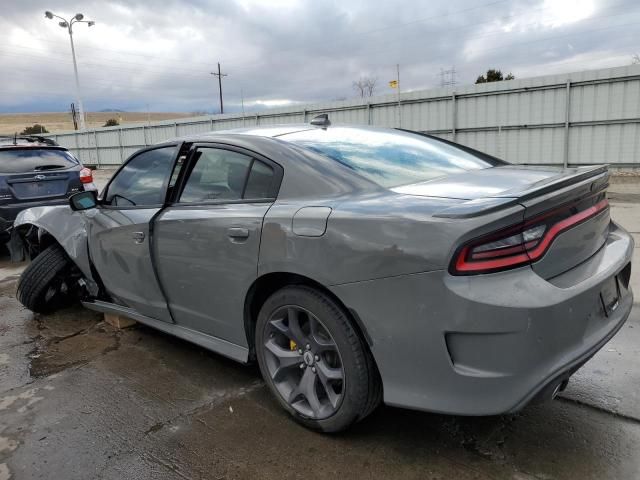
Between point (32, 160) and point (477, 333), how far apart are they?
7.34 m

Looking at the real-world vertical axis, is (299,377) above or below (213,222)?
below

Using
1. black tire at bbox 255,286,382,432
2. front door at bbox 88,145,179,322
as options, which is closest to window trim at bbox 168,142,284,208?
front door at bbox 88,145,179,322

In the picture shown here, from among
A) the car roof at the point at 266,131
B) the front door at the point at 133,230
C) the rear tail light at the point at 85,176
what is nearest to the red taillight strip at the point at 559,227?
the car roof at the point at 266,131

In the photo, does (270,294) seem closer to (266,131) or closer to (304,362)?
(304,362)

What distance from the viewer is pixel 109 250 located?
3.67 metres

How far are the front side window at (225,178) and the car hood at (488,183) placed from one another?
2.53ft

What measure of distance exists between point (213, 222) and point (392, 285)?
1.20m

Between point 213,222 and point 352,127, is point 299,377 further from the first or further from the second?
point 352,127

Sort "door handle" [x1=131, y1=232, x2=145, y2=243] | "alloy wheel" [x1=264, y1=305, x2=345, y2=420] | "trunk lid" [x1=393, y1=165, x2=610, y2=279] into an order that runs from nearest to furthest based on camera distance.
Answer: "trunk lid" [x1=393, y1=165, x2=610, y2=279]
"alloy wheel" [x1=264, y1=305, x2=345, y2=420]
"door handle" [x1=131, y1=232, x2=145, y2=243]

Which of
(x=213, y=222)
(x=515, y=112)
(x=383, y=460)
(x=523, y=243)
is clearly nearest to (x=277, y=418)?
(x=383, y=460)

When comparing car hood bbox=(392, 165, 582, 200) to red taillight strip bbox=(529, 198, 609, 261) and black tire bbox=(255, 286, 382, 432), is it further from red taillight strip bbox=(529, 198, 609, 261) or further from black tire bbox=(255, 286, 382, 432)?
black tire bbox=(255, 286, 382, 432)

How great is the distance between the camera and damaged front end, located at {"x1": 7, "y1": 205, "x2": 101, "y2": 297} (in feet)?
13.4

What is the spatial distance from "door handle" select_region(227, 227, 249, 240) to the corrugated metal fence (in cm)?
1172

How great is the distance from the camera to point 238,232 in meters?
2.62
